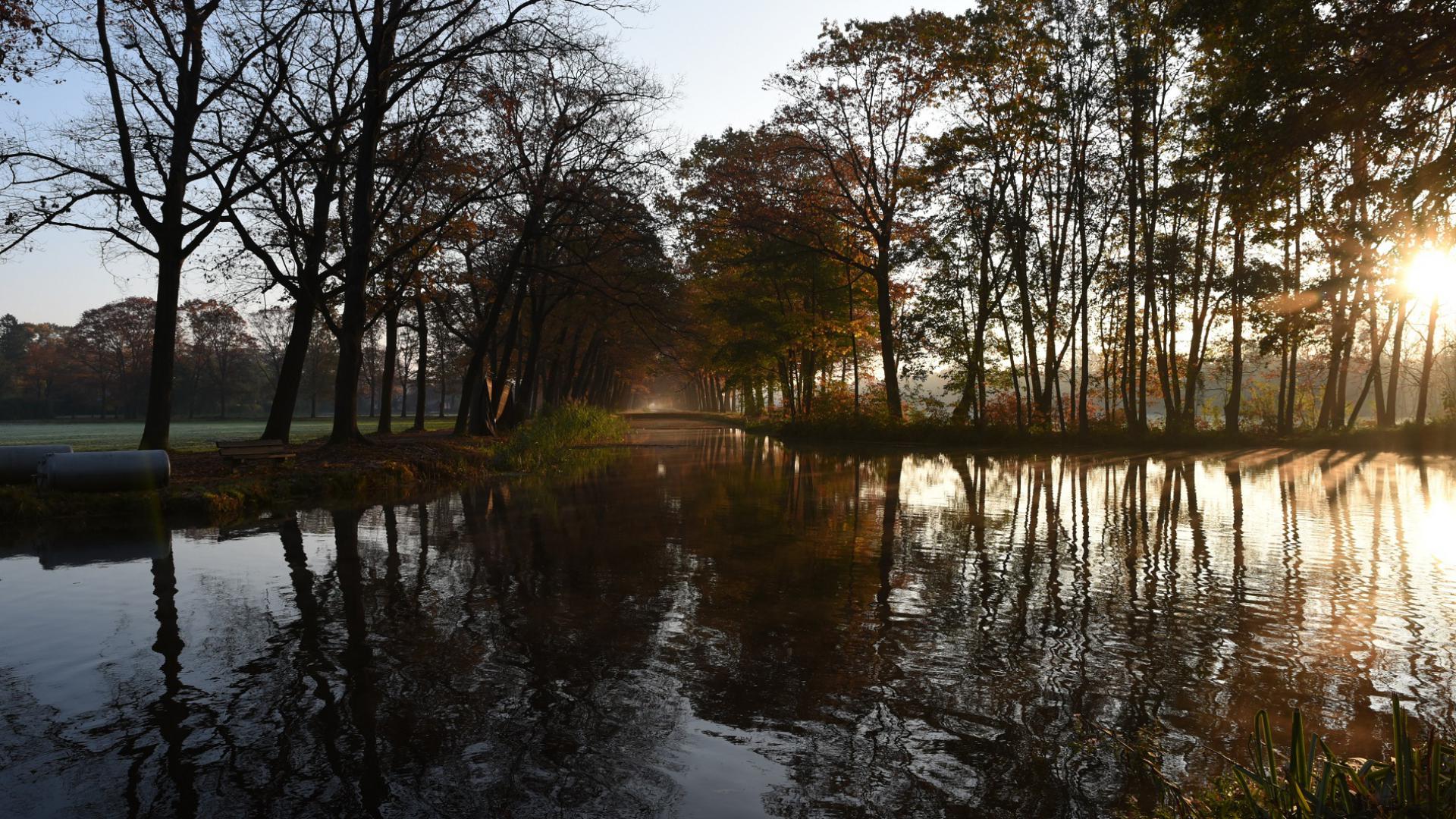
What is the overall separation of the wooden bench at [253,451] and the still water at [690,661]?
436 centimetres

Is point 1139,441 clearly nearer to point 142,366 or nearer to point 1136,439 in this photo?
point 1136,439

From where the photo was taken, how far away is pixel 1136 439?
29484 mm

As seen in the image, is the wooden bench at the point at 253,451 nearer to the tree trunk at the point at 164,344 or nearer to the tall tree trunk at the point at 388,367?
the tree trunk at the point at 164,344

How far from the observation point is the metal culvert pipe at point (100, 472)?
1248 centimetres

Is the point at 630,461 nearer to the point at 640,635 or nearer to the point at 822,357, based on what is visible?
the point at 640,635

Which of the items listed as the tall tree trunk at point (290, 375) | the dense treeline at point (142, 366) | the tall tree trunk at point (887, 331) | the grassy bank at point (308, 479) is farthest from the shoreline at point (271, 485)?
the dense treeline at point (142, 366)

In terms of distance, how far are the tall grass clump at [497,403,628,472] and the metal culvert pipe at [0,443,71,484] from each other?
965 cm

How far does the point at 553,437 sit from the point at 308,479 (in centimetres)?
992

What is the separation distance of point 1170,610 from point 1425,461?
70.7 ft

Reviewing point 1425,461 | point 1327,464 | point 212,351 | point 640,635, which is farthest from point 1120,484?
point 212,351

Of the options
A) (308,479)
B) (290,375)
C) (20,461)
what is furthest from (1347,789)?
(290,375)

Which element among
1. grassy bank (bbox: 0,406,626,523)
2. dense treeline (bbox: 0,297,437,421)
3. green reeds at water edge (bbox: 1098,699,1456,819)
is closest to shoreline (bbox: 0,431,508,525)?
grassy bank (bbox: 0,406,626,523)

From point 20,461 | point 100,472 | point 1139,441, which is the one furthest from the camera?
point 1139,441

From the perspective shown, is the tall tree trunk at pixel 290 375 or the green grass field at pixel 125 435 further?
the green grass field at pixel 125 435
